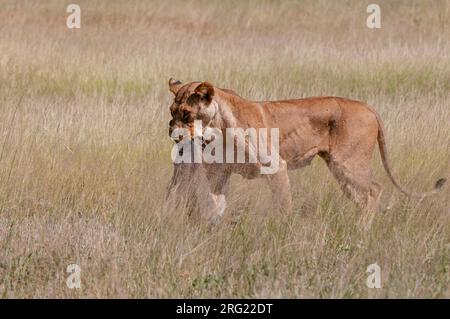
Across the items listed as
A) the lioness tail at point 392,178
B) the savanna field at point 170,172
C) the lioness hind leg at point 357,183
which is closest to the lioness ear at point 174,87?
the savanna field at point 170,172

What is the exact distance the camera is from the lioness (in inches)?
256

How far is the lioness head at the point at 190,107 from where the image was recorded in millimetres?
6176

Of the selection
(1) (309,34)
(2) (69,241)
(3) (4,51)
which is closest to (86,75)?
(3) (4,51)

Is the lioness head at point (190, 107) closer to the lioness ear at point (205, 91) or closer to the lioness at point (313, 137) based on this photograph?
the lioness ear at point (205, 91)

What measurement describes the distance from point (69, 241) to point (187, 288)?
970 mm

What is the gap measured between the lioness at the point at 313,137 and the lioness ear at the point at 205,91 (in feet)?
0.50

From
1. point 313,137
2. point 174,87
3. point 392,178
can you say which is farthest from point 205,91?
point 392,178

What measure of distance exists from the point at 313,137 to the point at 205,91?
1.03m

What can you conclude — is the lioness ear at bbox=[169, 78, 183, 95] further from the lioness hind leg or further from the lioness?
the lioness hind leg

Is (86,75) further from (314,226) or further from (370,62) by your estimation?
(314,226)

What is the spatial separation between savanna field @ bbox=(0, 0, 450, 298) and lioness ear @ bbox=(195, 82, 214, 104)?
0.70m

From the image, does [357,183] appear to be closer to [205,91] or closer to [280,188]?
[280,188]

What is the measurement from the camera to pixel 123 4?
17.5 metres

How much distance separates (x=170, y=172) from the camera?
288 inches
